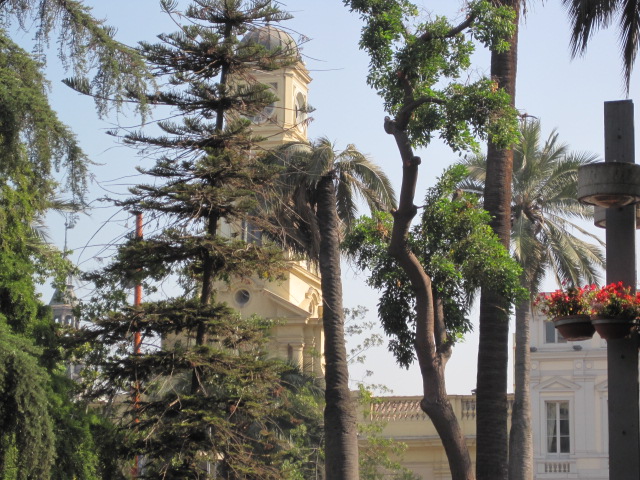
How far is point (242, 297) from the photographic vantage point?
50844 millimetres

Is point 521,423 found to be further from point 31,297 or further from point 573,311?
point 573,311

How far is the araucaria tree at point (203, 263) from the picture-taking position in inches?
683

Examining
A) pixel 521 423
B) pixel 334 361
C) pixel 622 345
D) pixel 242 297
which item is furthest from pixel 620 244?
pixel 242 297

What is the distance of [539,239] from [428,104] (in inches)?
780

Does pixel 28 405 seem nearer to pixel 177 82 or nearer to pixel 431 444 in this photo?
pixel 177 82

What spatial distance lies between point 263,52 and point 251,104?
84 centimetres

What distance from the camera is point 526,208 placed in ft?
113

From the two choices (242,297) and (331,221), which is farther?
(242,297)

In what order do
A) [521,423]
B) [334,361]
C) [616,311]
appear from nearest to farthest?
[616,311]
[334,361]
[521,423]

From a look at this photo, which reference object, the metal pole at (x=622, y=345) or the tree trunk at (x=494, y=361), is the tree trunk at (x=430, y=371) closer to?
the tree trunk at (x=494, y=361)

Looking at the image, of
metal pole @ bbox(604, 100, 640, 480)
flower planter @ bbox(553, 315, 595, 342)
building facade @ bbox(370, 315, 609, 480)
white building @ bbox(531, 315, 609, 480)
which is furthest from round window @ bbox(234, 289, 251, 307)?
metal pole @ bbox(604, 100, 640, 480)

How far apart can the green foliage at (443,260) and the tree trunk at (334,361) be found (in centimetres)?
670

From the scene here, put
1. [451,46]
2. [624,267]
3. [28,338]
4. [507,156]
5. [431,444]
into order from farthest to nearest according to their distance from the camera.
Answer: [431,444]
[28,338]
[507,156]
[451,46]
[624,267]

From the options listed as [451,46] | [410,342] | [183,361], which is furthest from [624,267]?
[183,361]
